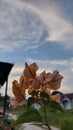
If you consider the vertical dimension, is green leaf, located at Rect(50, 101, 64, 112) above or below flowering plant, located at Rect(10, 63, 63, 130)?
below

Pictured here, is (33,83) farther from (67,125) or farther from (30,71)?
(67,125)

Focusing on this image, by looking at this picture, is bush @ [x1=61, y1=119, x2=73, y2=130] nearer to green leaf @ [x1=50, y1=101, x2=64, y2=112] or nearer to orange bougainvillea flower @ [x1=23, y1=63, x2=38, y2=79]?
green leaf @ [x1=50, y1=101, x2=64, y2=112]

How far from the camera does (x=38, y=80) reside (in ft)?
3.58

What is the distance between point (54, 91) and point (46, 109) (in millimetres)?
87

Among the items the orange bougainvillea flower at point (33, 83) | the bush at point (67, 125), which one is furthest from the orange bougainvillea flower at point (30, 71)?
the bush at point (67, 125)

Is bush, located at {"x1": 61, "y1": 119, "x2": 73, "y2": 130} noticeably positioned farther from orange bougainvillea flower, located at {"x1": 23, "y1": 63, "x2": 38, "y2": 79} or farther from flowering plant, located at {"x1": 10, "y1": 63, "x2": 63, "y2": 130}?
orange bougainvillea flower, located at {"x1": 23, "y1": 63, "x2": 38, "y2": 79}

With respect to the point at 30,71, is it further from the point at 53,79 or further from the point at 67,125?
the point at 67,125

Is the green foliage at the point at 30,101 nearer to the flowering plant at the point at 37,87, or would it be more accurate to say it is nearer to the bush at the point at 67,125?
the flowering plant at the point at 37,87

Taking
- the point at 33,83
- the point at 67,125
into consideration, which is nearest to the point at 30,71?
the point at 33,83

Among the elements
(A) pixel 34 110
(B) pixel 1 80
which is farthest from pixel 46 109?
(B) pixel 1 80

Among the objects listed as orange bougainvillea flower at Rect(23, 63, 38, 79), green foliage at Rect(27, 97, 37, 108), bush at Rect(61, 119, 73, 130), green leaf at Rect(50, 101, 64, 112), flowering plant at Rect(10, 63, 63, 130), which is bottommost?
bush at Rect(61, 119, 73, 130)

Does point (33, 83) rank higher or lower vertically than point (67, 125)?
higher

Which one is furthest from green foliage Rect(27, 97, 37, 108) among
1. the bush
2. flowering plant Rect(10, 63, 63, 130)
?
the bush

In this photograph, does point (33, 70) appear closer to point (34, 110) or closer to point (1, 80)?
point (34, 110)
